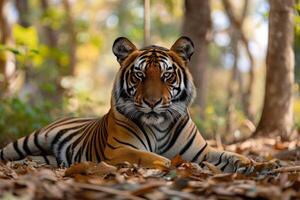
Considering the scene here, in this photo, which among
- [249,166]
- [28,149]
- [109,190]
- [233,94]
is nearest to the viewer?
[109,190]

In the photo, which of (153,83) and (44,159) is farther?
(44,159)

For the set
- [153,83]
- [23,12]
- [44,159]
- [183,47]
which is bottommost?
[44,159]

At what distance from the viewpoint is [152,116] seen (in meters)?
5.55

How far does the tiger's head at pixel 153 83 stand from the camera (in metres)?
5.44

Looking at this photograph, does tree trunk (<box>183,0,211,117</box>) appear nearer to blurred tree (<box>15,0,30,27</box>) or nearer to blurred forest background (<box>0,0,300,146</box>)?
blurred forest background (<box>0,0,300,146</box>)

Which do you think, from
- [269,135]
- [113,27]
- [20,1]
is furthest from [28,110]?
[113,27]

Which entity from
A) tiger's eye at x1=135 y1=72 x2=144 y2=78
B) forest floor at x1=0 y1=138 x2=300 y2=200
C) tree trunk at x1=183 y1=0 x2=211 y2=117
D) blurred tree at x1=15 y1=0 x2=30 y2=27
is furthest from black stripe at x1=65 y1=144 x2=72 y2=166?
blurred tree at x1=15 y1=0 x2=30 y2=27

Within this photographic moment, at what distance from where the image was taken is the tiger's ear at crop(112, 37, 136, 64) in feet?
19.5

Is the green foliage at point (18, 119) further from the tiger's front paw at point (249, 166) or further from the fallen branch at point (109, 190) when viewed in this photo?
the fallen branch at point (109, 190)

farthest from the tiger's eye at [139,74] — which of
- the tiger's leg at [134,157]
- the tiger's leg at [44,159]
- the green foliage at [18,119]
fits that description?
the green foliage at [18,119]

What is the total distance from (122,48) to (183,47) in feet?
1.80

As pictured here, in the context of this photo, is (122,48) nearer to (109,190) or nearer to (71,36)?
(109,190)

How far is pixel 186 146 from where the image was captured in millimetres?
5891

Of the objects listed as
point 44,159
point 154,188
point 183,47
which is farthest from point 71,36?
point 154,188
